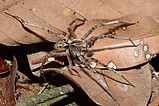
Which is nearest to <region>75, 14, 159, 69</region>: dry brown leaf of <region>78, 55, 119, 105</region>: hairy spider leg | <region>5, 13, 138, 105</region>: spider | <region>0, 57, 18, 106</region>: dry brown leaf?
<region>5, 13, 138, 105</region>: spider

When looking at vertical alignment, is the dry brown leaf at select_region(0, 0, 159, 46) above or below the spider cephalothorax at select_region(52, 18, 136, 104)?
above

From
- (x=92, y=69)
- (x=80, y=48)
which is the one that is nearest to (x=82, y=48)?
(x=80, y=48)

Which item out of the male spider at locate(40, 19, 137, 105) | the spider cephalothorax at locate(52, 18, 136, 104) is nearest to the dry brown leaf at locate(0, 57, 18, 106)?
the male spider at locate(40, 19, 137, 105)

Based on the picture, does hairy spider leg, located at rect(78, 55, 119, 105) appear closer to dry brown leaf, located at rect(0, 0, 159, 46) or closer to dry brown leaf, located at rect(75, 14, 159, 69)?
dry brown leaf, located at rect(75, 14, 159, 69)

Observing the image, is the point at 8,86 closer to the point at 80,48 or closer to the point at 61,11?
the point at 80,48

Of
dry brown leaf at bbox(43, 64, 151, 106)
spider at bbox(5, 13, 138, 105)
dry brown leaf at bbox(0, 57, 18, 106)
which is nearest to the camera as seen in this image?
dry brown leaf at bbox(43, 64, 151, 106)

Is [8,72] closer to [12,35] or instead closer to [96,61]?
[12,35]

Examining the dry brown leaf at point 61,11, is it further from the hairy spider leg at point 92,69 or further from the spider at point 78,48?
the hairy spider leg at point 92,69

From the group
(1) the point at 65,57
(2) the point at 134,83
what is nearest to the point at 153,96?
(2) the point at 134,83

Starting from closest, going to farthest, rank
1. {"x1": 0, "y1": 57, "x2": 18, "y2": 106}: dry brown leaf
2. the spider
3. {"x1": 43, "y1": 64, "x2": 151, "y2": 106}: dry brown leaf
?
{"x1": 43, "y1": 64, "x2": 151, "y2": 106}: dry brown leaf
the spider
{"x1": 0, "y1": 57, "x2": 18, "y2": 106}: dry brown leaf

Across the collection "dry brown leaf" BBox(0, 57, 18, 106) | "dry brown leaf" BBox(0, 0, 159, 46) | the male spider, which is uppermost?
"dry brown leaf" BBox(0, 0, 159, 46)

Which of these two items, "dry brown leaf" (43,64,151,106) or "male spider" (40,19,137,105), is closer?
"dry brown leaf" (43,64,151,106)
